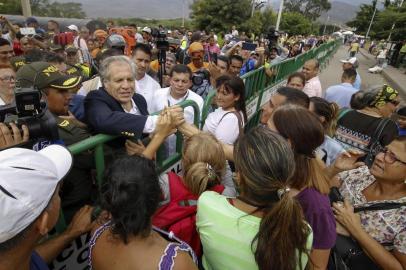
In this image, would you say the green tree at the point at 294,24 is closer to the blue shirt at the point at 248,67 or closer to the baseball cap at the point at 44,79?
the blue shirt at the point at 248,67

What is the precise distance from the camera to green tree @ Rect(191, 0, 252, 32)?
3689cm

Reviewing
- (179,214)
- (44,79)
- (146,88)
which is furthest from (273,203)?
(146,88)

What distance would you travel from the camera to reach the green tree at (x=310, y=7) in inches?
3597

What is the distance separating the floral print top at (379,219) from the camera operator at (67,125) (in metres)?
1.88

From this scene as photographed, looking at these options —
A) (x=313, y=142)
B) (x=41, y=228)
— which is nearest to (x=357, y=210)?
(x=313, y=142)

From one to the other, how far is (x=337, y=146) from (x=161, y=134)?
1.91 meters

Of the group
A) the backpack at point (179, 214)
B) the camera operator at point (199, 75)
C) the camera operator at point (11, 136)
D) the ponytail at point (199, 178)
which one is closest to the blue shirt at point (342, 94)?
the camera operator at point (199, 75)

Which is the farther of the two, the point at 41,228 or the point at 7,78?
the point at 7,78

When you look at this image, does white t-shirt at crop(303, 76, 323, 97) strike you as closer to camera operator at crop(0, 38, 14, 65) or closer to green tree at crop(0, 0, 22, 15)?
camera operator at crop(0, 38, 14, 65)

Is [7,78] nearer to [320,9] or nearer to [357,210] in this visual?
[357,210]

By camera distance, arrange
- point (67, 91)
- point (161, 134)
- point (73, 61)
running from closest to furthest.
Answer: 1. point (161, 134)
2. point (67, 91)
3. point (73, 61)

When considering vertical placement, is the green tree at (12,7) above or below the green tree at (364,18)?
below

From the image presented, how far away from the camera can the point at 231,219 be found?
128 centimetres

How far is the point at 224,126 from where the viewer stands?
2602mm
